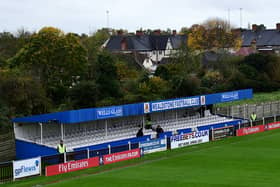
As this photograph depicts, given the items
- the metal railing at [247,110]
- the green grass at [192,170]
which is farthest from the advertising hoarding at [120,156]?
the metal railing at [247,110]

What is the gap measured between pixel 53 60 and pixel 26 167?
115 ft

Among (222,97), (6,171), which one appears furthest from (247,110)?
(6,171)

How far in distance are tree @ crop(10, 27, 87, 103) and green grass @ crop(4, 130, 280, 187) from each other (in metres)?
27.4

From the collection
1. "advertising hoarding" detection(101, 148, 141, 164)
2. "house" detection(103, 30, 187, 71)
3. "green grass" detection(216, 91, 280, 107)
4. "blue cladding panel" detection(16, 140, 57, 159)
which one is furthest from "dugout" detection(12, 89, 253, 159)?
"house" detection(103, 30, 187, 71)

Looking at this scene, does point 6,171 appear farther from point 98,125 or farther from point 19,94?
point 19,94

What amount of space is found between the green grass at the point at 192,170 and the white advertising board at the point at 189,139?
0.88 meters

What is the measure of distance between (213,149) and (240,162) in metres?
6.42

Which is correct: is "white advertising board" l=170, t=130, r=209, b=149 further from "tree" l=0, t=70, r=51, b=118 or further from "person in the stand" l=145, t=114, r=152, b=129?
"tree" l=0, t=70, r=51, b=118

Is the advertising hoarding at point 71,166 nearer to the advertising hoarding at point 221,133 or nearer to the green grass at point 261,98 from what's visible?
the advertising hoarding at point 221,133

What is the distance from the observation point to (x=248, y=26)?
156 m

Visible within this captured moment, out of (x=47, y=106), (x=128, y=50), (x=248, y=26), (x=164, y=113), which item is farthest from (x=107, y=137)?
(x=248, y=26)

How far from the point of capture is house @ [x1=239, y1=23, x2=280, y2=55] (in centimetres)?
11744

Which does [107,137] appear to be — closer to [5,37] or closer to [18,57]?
[18,57]

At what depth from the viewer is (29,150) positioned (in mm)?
39031
